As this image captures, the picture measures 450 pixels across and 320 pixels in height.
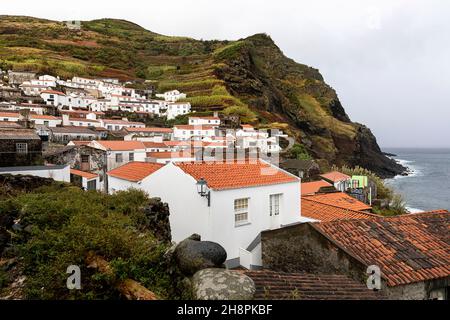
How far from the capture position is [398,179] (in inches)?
3622

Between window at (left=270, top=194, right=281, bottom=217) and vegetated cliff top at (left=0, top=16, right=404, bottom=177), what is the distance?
6597 centimetres

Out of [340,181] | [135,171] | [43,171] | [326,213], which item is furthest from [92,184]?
[340,181]

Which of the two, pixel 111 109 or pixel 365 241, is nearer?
pixel 365 241

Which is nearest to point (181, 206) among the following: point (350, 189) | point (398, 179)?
point (350, 189)

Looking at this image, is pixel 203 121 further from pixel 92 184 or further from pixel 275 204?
pixel 275 204

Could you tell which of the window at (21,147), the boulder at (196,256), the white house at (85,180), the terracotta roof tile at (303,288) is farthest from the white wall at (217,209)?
the white house at (85,180)

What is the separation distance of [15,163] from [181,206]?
10856 millimetres

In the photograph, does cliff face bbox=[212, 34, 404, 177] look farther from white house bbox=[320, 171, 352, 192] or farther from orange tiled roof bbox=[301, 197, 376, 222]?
orange tiled roof bbox=[301, 197, 376, 222]

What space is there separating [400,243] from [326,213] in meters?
7.63

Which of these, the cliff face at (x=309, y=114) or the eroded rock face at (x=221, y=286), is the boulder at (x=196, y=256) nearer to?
the eroded rock face at (x=221, y=286)

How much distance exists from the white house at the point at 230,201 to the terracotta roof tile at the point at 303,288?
21.5ft

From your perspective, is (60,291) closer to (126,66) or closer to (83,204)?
(83,204)

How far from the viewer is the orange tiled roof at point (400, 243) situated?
8.51 metres

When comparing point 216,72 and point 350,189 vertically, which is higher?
point 216,72
